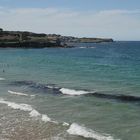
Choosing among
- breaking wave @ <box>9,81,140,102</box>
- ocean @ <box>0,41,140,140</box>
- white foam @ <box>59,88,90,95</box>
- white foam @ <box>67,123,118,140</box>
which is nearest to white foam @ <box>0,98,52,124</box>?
ocean @ <box>0,41,140,140</box>

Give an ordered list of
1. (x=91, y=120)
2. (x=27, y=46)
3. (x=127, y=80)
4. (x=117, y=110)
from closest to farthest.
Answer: (x=91, y=120), (x=117, y=110), (x=127, y=80), (x=27, y=46)

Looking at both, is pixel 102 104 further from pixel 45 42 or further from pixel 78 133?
pixel 45 42

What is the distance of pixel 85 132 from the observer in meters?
21.7

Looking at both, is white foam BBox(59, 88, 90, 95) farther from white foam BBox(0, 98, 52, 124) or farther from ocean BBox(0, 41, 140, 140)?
white foam BBox(0, 98, 52, 124)

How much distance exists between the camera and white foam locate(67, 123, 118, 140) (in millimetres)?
20814

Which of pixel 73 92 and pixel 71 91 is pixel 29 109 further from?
pixel 71 91

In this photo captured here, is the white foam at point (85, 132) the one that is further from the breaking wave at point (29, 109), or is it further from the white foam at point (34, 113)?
the white foam at point (34, 113)

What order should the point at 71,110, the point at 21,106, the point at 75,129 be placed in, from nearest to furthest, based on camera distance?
the point at 75,129
the point at 71,110
the point at 21,106

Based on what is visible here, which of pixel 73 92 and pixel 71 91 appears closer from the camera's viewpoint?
pixel 73 92

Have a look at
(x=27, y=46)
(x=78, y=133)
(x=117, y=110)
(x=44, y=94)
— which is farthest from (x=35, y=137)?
(x=27, y=46)

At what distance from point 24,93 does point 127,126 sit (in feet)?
50.0

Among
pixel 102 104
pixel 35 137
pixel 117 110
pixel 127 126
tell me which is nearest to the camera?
pixel 35 137

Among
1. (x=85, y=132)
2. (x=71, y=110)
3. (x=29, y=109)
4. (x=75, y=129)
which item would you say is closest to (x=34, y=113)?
(x=29, y=109)

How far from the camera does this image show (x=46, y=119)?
25094 millimetres
